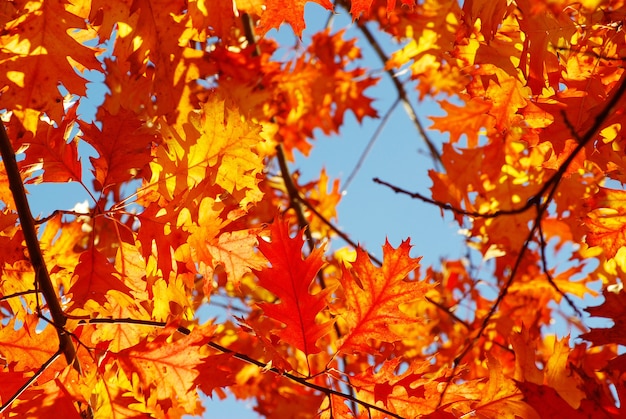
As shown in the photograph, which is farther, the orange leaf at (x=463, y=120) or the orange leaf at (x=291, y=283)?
the orange leaf at (x=463, y=120)

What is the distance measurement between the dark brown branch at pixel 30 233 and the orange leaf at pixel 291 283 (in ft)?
1.60

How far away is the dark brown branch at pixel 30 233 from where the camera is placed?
159cm

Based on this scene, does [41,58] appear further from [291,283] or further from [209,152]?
[291,283]

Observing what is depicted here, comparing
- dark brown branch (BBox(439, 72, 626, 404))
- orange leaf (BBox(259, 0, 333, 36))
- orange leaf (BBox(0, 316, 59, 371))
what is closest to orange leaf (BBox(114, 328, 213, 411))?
orange leaf (BBox(0, 316, 59, 371))

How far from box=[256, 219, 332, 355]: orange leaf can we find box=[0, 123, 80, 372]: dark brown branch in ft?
1.60

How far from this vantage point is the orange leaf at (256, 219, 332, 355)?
60.9 inches

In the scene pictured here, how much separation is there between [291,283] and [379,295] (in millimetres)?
232

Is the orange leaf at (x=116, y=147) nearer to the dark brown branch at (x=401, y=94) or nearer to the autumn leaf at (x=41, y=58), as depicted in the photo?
the autumn leaf at (x=41, y=58)

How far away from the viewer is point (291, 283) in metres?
1.56

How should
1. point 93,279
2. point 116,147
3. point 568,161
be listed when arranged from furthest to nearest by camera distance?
point 116,147 < point 93,279 < point 568,161

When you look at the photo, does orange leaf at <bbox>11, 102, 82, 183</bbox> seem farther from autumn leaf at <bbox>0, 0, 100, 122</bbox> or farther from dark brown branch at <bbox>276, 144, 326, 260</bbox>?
dark brown branch at <bbox>276, 144, 326, 260</bbox>

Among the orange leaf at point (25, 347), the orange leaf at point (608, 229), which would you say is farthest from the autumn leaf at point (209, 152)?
the orange leaf at point (608, 229)

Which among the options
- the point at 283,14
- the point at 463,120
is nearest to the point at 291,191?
the point at 463,120

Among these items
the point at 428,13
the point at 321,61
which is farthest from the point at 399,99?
the point at 428,13
